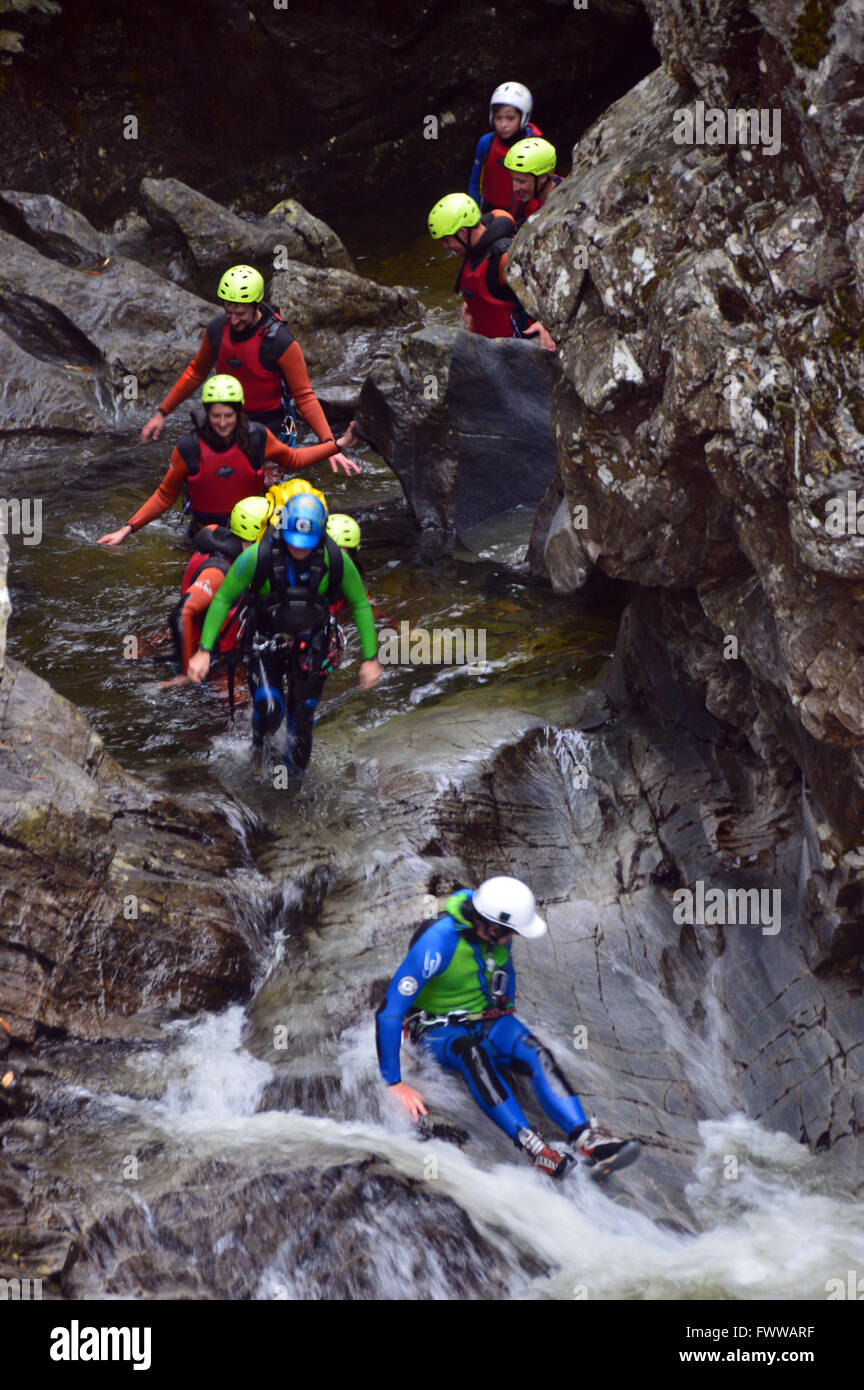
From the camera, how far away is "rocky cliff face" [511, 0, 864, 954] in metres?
4.90

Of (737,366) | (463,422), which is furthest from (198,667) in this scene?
(463,422)

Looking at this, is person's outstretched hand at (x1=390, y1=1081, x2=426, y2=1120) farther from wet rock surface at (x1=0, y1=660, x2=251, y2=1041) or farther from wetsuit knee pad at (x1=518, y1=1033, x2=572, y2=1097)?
wet rock surface at (x1=0, y1=660, x2=251, y2=1041)

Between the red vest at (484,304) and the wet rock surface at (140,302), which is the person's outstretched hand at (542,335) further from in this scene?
the wet rock surface at (140,302)

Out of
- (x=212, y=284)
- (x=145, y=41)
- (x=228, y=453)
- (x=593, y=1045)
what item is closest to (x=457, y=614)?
(x=228, y=453)

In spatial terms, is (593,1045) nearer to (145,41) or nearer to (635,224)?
(635,224)

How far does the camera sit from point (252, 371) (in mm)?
9672

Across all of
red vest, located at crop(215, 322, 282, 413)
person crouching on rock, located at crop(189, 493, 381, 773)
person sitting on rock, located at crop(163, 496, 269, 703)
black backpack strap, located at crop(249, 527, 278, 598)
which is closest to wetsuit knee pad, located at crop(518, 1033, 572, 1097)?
person crouching on rock, located at crop(189, 493, 381, 773)

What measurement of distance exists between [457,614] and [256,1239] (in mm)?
5691

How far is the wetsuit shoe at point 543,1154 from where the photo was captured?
558 centimetres

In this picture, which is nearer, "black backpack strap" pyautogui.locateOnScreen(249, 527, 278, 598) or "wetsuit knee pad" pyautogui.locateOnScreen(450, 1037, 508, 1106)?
"wetsuit knee pad" pyautogui.locateOnScreen(450, 1037, 508, 1106)

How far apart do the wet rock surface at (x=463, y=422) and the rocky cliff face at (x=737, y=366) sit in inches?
117

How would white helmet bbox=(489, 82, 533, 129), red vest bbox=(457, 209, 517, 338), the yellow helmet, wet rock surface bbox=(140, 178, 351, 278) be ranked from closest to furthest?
the yellow helmet < red vest bbox=(457, 209, 517, 338) < white helmet bbox=(489, 82, 533, 129) < wet rock surface bbox=(140, 178, 351, 278)

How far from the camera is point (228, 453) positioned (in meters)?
8.62

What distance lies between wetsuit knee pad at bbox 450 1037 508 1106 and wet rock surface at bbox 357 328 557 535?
5.95 meters
